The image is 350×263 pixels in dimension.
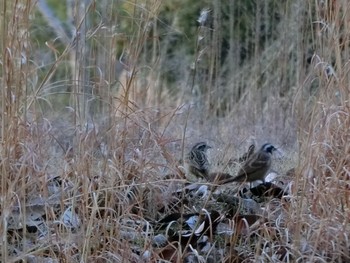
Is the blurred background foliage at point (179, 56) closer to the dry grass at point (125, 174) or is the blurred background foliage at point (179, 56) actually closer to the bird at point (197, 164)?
the dry grass at point (125, 174)

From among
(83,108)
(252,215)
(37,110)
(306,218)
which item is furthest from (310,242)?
(37,110)

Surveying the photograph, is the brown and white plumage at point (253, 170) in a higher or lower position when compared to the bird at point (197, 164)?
higher

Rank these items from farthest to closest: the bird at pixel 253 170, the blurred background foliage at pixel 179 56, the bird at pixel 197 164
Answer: the bird at pixel 197 164 < the bird at pixel 253 170 < the blurred background foliage at pixel 179 56

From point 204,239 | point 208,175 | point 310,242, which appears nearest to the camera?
point 310,242

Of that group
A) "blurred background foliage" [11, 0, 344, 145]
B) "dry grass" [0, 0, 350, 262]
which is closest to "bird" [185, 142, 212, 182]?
"dry grass" [0, 0, 350, 262]

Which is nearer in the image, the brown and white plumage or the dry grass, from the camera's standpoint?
the dry grass

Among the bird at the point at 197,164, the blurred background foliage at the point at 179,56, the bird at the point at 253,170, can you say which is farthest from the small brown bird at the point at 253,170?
the blurred background foliage at the point at 179,56

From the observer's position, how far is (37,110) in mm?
3320

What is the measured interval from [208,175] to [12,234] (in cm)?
95

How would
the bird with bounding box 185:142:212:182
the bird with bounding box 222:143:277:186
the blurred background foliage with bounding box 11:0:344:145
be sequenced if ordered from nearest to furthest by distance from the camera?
the blurred background foliage with bounding box 11:0:344:145, the bird with bounding box 222:143:277:186, the bird with bounding box 185:142:212:182

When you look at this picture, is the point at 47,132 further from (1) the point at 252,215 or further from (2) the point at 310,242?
(2) the point at 310,242

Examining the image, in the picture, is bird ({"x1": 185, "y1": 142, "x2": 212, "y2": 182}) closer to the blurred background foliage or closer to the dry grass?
the dry grass

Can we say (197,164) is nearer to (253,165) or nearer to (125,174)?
(253,165)

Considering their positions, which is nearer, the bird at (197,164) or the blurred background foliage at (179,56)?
the blurred background foliage at (179,56)
